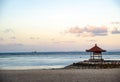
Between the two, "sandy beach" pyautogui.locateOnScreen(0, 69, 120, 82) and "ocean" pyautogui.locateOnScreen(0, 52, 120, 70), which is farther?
"ocean" pyautogui.locateOnScreen(0, 52, 120, 70)

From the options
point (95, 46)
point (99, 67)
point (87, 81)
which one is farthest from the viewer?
point (95, 46)

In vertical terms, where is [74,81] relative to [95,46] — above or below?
below

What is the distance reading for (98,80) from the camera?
10594mm

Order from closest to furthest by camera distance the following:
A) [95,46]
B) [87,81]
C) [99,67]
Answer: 1. [87,81]
2. [99,67]
3. [95,46]

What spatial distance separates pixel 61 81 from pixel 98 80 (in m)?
1.03

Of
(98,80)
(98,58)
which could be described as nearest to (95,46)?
(98,58)

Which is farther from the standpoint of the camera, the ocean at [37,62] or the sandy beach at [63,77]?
the ocean at [37,62]

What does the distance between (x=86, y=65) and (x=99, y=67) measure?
80 centimetres

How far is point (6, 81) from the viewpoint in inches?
417

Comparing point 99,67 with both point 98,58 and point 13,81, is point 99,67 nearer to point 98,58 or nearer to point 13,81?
point 98,58

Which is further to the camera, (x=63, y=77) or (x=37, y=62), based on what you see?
(x=37, y=62)

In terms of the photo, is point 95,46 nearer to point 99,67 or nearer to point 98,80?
point 99,67

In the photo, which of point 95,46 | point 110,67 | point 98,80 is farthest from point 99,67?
point 98,80

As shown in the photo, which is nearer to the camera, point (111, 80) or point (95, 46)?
point (111, 80)
